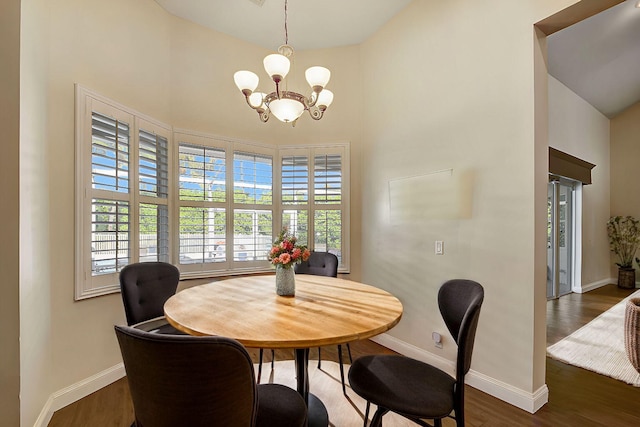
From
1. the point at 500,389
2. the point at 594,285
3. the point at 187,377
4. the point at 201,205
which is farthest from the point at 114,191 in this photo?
the point at 594,285

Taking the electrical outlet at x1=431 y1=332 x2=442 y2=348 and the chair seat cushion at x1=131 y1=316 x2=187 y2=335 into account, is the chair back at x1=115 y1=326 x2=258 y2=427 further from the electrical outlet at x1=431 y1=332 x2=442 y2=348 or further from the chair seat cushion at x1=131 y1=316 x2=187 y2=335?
the electrical outlet at x1=431 y1=332 x2=442 y2=348

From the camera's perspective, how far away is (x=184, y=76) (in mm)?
3025

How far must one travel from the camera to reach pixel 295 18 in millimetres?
2996

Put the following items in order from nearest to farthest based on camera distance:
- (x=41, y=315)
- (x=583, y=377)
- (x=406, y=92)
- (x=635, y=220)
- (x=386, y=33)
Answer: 1. (x=41, y=315)
2. (x=583, y=377)
3. (x=406, y=92)
4. (x=386, y=33)
5. (x=635, y=220)

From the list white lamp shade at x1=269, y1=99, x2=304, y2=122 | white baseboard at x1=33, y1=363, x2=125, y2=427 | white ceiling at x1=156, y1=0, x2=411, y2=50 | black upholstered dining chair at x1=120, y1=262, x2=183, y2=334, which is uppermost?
white ceiling at x1=156, y1=0, x2=411, y2=50

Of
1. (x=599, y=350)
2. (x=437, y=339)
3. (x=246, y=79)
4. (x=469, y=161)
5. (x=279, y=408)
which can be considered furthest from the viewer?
(x=599, y=350)

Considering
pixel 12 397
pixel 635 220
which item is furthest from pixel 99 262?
pixel 635 220

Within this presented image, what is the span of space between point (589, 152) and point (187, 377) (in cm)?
738

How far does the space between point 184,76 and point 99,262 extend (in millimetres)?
1983

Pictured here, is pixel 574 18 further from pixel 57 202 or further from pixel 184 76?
pixel 57 202

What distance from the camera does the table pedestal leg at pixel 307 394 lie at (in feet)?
5.49

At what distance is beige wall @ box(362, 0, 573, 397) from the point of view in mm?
2021

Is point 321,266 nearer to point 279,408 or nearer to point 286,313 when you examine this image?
point 286,313

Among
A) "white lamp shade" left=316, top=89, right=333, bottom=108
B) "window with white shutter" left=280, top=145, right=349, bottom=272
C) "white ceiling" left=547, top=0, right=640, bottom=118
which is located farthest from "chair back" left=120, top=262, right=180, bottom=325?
"white ceiling" left=547, top=0, right=640, bottom=118
